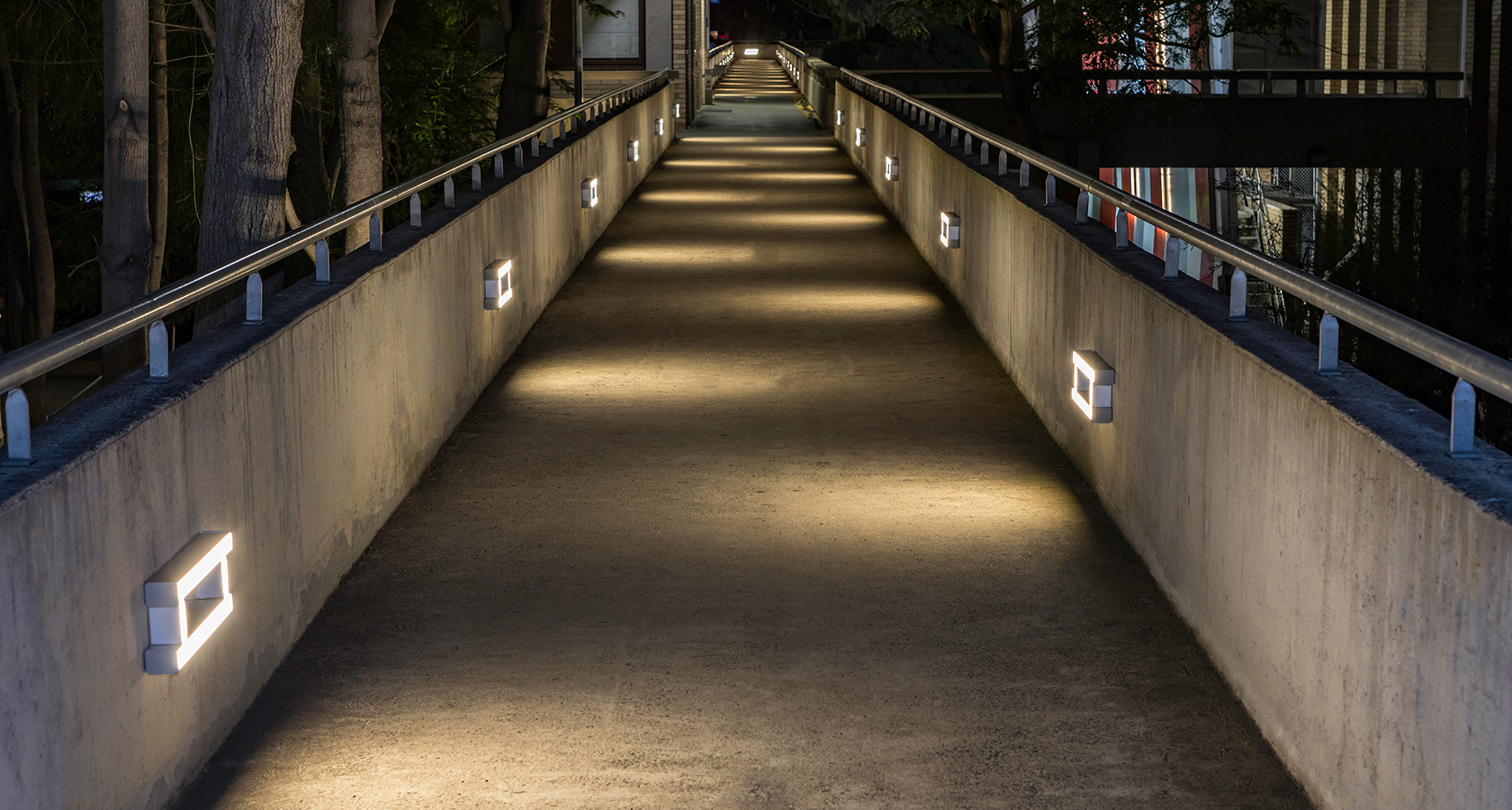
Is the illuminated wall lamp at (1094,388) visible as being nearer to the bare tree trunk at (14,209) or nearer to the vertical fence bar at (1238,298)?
the vertical fence bar at (1238,298)

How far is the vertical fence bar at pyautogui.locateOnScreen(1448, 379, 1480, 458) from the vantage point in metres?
4.62

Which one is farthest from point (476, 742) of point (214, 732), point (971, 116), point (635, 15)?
point (635, 15)

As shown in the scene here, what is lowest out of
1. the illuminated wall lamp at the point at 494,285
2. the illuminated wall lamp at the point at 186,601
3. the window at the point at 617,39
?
the illuminated wall lamp at the point at 186,601

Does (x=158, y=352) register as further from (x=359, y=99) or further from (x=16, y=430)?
(x=359, y=99)

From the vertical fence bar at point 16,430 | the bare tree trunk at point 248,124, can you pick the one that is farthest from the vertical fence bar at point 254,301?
the bare tree trunk at point 248,124

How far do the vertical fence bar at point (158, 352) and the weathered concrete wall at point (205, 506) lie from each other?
64mm

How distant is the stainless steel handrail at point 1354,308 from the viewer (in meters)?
4.36

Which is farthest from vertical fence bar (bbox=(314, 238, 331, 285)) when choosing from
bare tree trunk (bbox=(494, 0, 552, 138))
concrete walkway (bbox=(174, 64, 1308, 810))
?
bare tree trunk (bbox=(494, 0, 552, 138))

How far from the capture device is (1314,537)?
5449 mm

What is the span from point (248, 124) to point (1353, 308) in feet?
33.9

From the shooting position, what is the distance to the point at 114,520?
5.08 meters

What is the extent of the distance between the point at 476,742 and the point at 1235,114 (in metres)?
37.3

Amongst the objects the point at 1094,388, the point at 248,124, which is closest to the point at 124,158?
the point at 248,124

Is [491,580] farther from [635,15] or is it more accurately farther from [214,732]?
[635,15]
